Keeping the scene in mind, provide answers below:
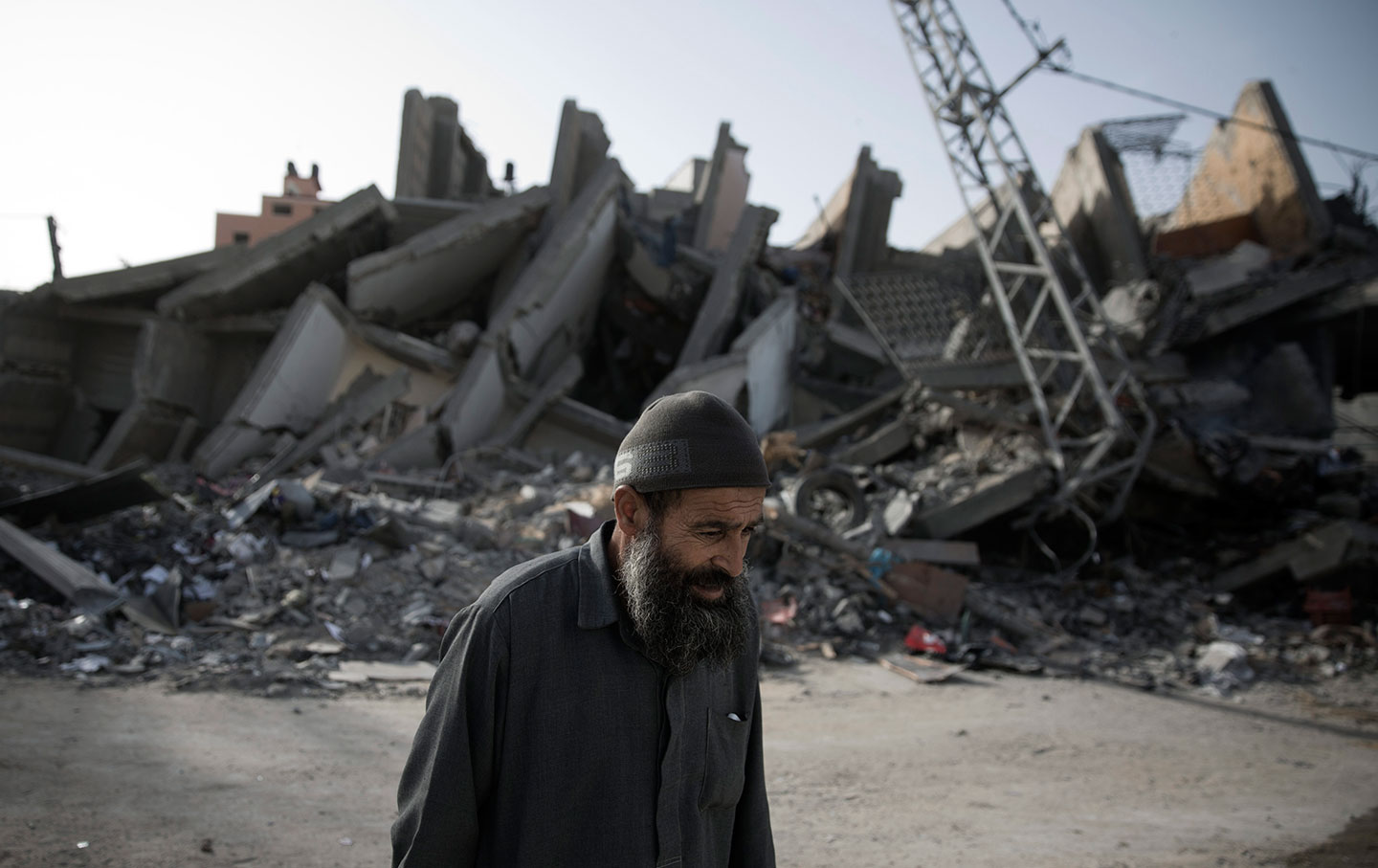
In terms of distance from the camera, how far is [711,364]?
32.2 ft

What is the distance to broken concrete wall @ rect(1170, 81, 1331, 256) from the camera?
557 inches

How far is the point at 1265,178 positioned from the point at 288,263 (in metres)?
15.2

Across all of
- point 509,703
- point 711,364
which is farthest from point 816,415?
point 509,703

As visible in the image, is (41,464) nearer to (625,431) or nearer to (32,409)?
(32,409)

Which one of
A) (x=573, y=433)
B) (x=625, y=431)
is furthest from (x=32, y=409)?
(x=625, y=431)

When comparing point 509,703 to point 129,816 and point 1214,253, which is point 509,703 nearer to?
point 129,816

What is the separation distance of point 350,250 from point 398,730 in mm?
8445

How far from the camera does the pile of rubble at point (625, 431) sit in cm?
609

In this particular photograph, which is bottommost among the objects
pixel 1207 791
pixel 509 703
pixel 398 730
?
pixel 1207 791

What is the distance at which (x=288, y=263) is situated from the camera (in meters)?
10.3

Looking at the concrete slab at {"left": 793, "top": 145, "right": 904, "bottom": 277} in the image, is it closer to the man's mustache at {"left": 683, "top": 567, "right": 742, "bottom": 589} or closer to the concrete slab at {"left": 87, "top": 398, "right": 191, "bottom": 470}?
the concrete slab at {"left": 87, "top": 398, "right": 191, "bottom": 470}

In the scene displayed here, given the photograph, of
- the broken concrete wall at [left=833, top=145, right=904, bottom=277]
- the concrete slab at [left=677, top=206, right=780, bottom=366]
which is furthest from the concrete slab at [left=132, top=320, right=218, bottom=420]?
the broken concrete wall at [left=833, top=145, right=904, bottom=277]

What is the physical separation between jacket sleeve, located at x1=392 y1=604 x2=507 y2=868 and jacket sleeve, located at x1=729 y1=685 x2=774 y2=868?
493 mm

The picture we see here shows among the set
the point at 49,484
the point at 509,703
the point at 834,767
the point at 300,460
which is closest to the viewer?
the point at 509,703
